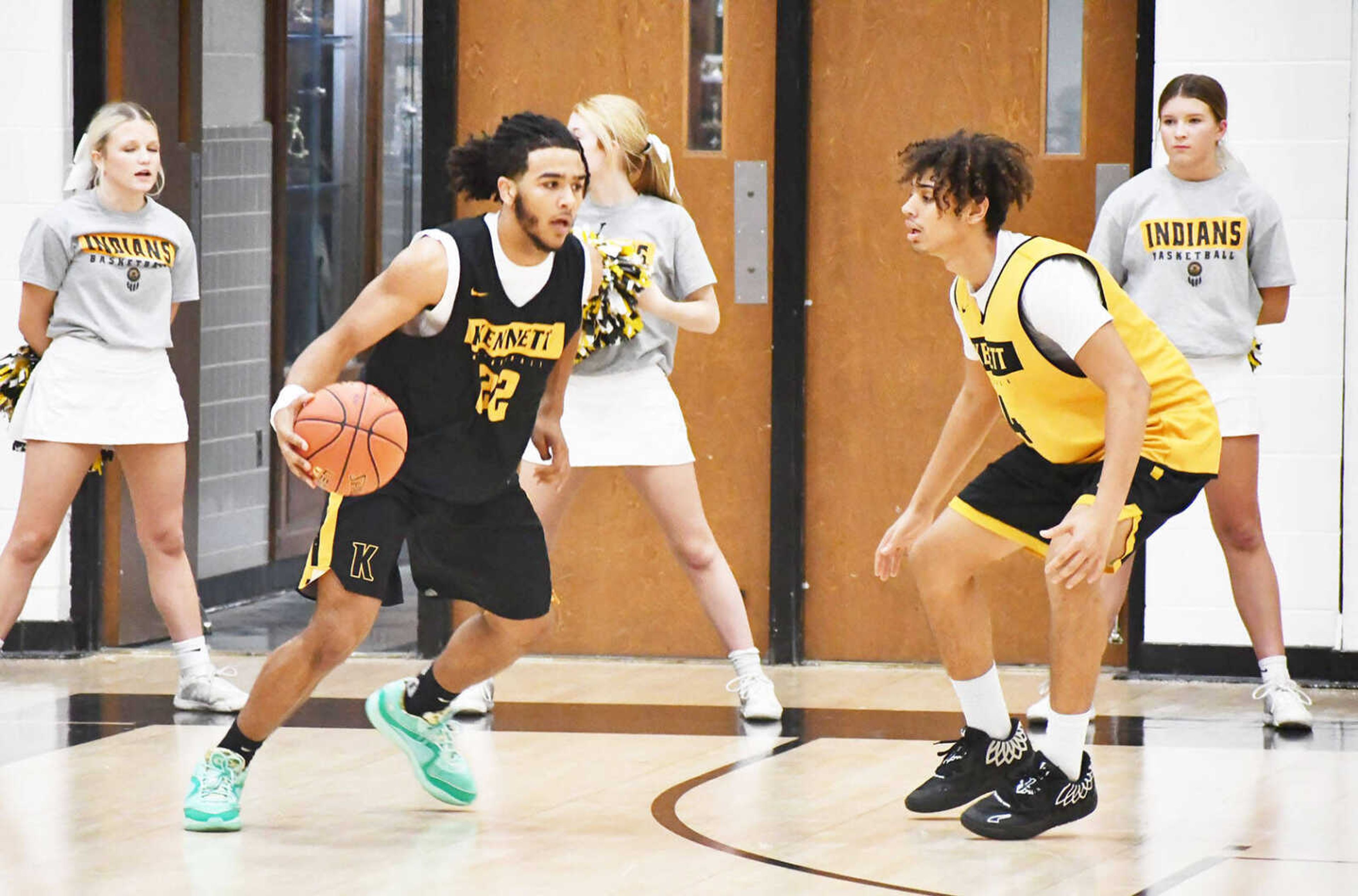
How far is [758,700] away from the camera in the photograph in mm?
5543

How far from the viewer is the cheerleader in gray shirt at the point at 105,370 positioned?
5.57 m

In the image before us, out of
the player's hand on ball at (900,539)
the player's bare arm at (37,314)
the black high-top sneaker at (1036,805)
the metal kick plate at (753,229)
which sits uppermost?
the metal kick plate at (753,229)

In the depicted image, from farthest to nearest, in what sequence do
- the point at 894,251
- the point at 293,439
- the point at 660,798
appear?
the point at 894,251, the point at 660,798, the point at 293,439

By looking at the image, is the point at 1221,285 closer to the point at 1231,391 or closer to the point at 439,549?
the point at 1231,391

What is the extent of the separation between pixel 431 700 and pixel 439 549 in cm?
40

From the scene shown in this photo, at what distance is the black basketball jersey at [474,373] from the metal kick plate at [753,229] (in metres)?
2.09

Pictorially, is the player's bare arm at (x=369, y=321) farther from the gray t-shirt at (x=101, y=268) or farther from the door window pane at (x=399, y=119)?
the door window pane at (x=399, y=119)

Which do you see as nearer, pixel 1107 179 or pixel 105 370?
pixel 105 370

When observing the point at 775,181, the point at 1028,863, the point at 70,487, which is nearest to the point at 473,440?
the point at 1028,863

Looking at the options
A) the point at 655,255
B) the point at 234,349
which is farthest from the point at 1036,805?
the point at 234,349

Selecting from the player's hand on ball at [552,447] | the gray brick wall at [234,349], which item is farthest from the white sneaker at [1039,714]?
the gray brick wall at [234,349]

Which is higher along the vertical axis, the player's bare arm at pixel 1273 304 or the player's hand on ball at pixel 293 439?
the player's bare arm at pixel 1273 304

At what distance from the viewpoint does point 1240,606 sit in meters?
5.61

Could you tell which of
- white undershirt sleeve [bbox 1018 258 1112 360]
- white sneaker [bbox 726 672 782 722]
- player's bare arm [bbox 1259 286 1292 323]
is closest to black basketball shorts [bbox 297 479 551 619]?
white undershirt sleeve [bbox 1018 258 1112 360]
